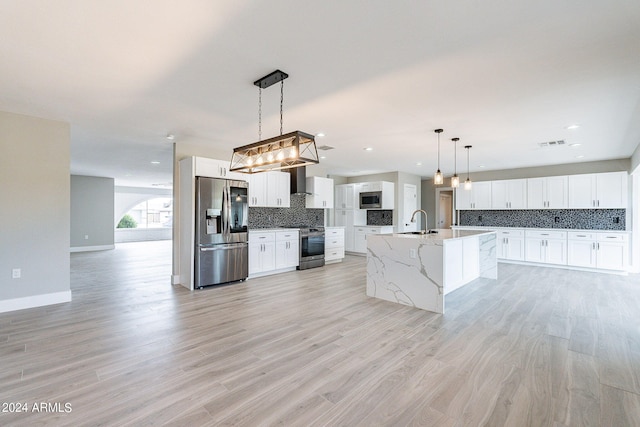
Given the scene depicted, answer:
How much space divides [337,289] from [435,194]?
6.37 metres

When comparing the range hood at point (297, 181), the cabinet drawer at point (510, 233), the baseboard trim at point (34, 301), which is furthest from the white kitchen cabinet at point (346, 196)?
the baseboard trim at point (34, 301)

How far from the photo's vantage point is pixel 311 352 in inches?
106

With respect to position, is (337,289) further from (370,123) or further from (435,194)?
(435,194)

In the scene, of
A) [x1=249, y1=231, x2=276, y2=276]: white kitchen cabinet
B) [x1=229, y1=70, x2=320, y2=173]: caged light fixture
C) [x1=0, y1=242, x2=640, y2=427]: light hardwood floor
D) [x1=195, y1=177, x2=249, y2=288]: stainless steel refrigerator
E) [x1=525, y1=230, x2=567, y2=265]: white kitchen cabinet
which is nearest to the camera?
[x1=0, y1=242, x2=640, y2=427]: light hardwood floor

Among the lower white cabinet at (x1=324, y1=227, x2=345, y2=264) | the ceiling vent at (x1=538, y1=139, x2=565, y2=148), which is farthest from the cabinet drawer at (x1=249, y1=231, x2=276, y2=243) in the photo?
the ceiling vent at (x1=538, y1=139, x2=565, y2=148)

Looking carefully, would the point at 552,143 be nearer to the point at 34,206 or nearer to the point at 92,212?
the point at 34,206

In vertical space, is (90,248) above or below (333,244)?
below

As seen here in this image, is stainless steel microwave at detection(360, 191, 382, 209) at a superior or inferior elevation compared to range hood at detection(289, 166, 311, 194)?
inferior

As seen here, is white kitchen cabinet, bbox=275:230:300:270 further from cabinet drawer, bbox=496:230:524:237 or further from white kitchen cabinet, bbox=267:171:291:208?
cabinet drawer, bbox=496:230:524:237

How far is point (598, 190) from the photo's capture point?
6.52m

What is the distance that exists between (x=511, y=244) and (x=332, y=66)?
711 centimetres

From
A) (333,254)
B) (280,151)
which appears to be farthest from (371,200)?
(280,151)

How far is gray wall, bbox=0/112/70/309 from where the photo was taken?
Answer: 377cm

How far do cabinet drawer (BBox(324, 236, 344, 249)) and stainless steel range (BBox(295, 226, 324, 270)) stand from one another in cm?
27
